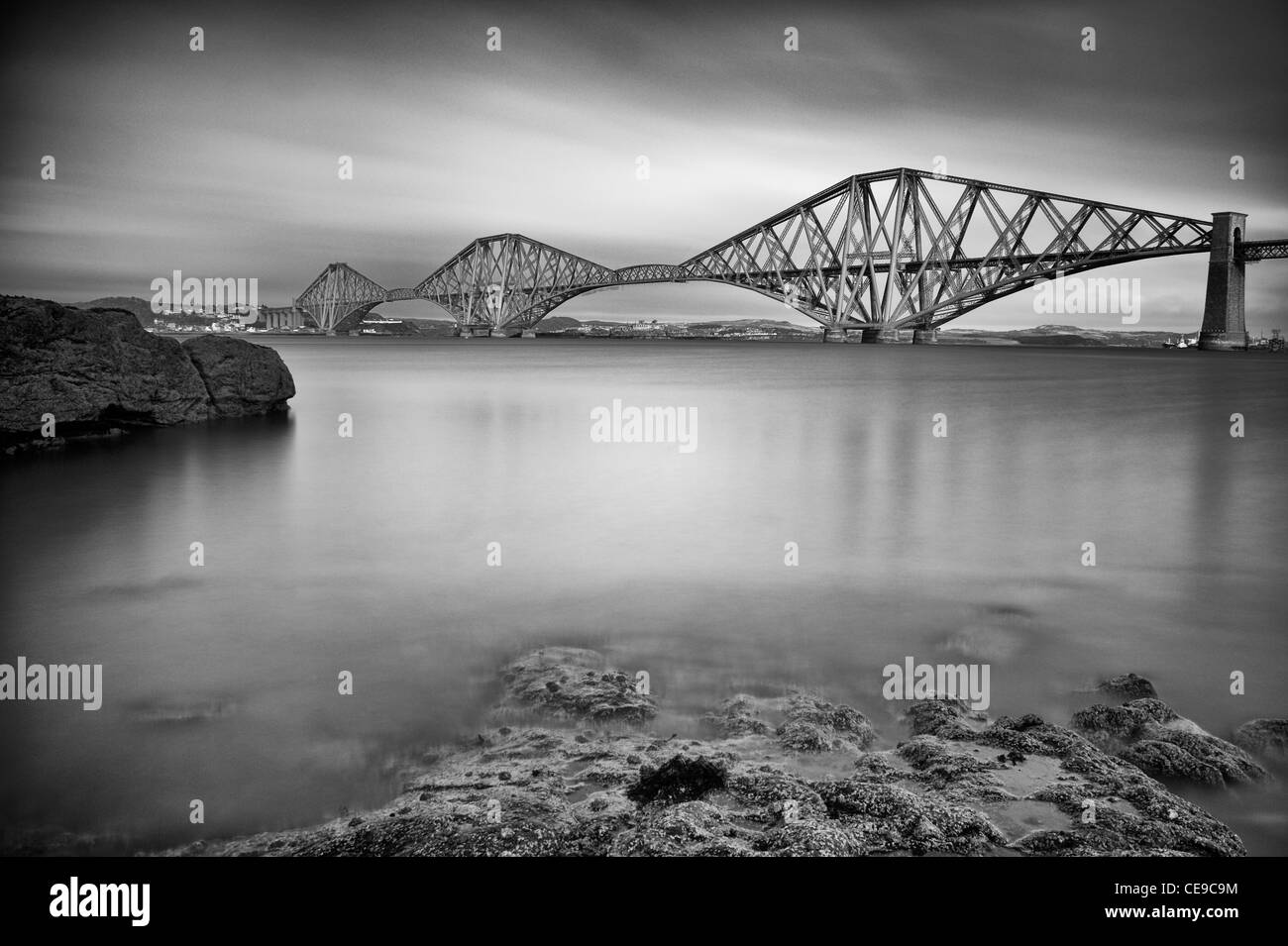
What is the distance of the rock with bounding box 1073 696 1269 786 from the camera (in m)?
2.62

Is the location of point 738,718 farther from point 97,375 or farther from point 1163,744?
point 97,375

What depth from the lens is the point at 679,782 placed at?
2.45 m

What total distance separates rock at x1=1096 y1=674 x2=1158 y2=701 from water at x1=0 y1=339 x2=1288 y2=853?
13 cm

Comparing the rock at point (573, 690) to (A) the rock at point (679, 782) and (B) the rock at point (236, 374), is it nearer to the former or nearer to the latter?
(A) the rock at point (679, 782)

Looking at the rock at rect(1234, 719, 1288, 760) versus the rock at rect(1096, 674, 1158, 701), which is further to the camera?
the rock at rect(1096, 674, 1158, 701)

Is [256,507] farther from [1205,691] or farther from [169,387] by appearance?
[1205,691]

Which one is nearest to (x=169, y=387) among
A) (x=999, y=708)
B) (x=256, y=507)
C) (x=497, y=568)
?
(x=256, y=507)

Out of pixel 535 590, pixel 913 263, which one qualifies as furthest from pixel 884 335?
pixel 535 590

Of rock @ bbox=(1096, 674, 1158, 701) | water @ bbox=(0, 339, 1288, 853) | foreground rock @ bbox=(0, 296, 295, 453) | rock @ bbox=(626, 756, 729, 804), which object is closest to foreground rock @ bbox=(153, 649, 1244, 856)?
rock @ bbox=(626, 756, 729, 804)

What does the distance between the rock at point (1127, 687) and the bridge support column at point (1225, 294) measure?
3381cm

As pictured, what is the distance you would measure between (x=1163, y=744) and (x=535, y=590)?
10.2 feet

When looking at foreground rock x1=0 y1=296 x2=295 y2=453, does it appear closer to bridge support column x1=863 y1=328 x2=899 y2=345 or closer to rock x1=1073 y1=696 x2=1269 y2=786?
rock x1=1073 y1=696 x2=1269 y2=786

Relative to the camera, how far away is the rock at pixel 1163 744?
103 inches
